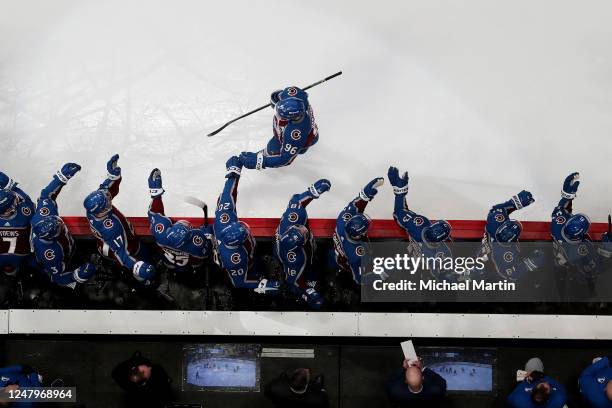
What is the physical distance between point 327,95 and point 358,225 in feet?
4.49

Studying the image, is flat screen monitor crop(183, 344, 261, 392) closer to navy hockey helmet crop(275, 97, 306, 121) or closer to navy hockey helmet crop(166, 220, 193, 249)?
navy hockey helmet crop(166, 220, 193, 249)

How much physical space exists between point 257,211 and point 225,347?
3.10ft

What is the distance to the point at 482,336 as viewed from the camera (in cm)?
532

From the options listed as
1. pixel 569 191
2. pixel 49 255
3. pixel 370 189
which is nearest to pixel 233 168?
pixel 370 189

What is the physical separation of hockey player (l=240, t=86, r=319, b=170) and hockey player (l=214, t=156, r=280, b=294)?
0.71 ft

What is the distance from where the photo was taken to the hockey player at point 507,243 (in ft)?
16.4

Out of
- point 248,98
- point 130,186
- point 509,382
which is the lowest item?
point 509,382

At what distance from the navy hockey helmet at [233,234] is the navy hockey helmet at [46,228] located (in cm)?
101

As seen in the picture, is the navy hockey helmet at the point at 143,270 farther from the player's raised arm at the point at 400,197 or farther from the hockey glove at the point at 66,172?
the player's raised arm at the point at 400,197

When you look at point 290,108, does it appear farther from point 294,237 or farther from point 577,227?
point 577,227

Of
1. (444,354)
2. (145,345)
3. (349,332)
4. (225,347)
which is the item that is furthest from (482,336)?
(145,345)

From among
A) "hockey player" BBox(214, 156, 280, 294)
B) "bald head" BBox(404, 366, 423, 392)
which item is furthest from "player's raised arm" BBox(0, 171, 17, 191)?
"bald head" BBox(404, 366, 423, 392)

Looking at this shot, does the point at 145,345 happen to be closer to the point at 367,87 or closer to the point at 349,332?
the point at 349,332

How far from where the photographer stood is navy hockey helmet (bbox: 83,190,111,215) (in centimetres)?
484
